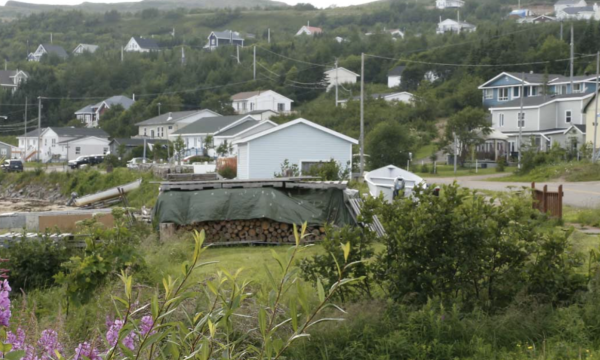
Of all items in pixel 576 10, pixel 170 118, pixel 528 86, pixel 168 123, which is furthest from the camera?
pixel 576 10

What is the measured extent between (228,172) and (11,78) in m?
98.6

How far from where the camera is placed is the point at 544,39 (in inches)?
3784

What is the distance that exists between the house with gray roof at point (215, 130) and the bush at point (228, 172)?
74.0 ft

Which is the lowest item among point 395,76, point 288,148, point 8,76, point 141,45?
point 288,148

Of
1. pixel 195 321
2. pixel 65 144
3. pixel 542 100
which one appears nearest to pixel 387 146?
pixel 542 100

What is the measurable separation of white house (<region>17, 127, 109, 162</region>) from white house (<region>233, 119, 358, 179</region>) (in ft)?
157

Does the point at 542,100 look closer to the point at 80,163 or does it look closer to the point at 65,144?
the point at 80,163

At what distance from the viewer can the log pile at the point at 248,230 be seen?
18.9 meters

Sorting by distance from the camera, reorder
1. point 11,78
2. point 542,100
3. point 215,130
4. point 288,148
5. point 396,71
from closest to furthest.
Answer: point 288,148, point 542,100, point 215,130, point 396,71, point 11,78

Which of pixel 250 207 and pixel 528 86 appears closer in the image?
pixel 250 207

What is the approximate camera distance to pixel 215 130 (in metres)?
70.3

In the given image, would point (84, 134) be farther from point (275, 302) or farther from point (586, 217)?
point (275, 302)

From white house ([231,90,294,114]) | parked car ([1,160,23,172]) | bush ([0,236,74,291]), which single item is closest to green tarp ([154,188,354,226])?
bush ([0,236,74,291])

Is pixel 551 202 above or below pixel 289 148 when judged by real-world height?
below
